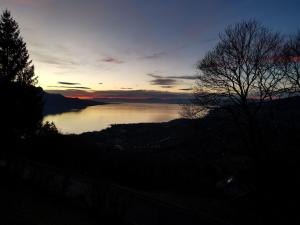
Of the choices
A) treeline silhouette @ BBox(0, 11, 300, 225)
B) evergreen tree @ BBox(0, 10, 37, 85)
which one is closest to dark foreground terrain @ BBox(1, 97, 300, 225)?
treeline silhouette @ BBox(0, 11, 300, 225)

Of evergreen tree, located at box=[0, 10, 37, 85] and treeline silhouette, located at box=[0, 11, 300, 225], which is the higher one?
evergreen tree, located at box=[0, 10, 37, 85]

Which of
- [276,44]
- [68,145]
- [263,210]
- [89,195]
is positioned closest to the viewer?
[89,195]

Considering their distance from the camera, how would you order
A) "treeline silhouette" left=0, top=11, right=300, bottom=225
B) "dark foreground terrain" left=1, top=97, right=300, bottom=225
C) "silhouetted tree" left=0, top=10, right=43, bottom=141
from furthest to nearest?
"silhouetted tree" left=0, top=10, right=43, bottom=141
"treeline silhouette" left=0, top=11, right=300, bottom=225
"dark foreground terrain" left=1, top=97, right=300, bottom=225

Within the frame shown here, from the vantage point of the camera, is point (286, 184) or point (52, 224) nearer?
point (52, 224)

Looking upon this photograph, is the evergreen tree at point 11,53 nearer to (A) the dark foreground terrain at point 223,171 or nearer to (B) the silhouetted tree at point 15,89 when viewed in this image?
(B) the silhouetted tree at point 15,89

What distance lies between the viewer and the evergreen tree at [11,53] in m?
24.8

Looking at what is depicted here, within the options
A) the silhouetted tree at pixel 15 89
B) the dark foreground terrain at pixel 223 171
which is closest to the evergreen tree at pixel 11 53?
the silhouetted tree at pixel 15 89

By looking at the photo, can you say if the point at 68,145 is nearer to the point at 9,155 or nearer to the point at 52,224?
the point at 9,155

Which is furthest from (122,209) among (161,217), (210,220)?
(210,220)

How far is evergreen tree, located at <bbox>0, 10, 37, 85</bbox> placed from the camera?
2484 cm

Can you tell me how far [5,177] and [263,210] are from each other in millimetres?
9648

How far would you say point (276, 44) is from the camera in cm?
1702

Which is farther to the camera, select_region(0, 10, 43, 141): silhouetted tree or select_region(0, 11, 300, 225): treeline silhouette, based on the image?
select_region(0, 10, 43, 141): silhouetted tree

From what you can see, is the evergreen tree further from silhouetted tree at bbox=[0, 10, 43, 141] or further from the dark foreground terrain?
the dark foreground terrain
